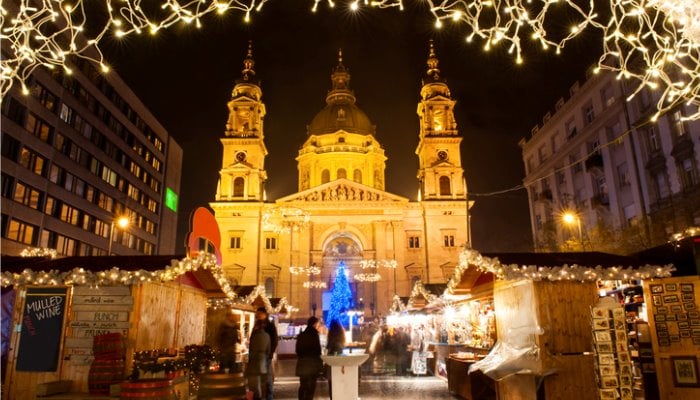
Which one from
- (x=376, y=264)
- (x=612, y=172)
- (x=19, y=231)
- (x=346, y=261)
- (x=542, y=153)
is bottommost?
(x=376, y=264)

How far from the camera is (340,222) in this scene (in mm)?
49812

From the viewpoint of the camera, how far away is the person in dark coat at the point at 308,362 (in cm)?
985

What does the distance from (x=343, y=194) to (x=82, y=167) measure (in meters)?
23.6

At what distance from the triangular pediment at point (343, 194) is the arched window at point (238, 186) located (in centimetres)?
396

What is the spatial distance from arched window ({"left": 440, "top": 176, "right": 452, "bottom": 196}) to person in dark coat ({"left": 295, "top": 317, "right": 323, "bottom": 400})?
4221 centimetres

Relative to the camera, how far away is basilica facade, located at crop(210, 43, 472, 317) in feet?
157

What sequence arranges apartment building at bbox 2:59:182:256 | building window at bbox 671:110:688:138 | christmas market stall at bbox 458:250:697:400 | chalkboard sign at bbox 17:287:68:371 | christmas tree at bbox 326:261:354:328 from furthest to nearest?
christmas tree at bbox 326:261:354:328 < apartment building at bbox 2:59:182:256 < building window at bbox 671:110:688:138 < chalkboard sign at bbox 17:287:68:371 < christmas market stall at bbox 458:250:697:400

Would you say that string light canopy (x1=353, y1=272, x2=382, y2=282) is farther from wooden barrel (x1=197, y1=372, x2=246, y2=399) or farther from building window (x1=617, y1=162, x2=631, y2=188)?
wooden barrel (x1=197, y1=372, x2=246, y2=399)

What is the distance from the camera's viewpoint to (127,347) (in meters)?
10.2

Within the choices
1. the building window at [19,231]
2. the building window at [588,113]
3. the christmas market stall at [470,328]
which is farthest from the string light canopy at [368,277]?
the christmas market stall at [470,328]

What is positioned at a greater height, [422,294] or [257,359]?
[422,294]

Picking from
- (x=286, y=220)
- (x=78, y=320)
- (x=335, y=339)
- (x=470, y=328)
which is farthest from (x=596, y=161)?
(x=78, y=320)

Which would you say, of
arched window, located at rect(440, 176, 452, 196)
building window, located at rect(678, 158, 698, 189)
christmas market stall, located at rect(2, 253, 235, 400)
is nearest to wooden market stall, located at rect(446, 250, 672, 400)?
christmas market stall, located at rect(2, 253, 235, 400)

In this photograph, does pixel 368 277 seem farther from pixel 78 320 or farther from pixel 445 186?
pixel 78 320
